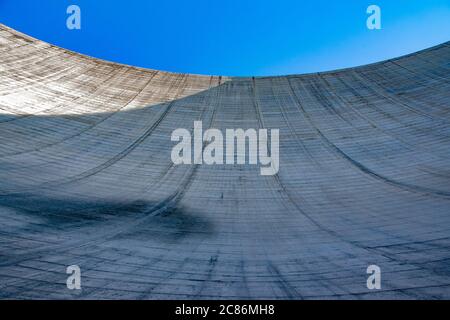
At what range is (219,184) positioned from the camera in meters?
9.78

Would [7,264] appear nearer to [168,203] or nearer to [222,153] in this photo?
[168,203]

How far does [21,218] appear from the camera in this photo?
623 cm

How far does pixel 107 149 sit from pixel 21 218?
5.08m

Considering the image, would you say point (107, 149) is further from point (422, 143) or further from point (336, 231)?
point (422, 143)

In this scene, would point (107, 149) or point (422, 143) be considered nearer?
point (422, 143)

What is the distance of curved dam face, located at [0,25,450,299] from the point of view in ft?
14.9

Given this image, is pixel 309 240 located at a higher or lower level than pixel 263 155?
lower

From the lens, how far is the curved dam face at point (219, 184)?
4543 millimetres

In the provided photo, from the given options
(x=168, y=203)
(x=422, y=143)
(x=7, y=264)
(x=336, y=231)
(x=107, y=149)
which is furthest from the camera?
(x=107, y=149)

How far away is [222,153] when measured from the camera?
11.7 meters

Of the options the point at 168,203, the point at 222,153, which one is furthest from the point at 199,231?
the point at 222,153

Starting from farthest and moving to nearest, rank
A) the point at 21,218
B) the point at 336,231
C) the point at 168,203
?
the point at 168,203 < the point at 336,231 < the point at 21,218

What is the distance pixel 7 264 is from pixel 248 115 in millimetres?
10649
